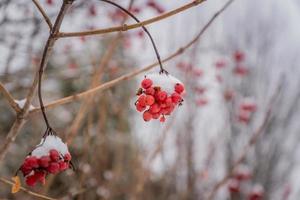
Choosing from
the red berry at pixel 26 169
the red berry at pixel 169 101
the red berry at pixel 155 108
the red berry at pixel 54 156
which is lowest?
the red berry at pixel 26 169

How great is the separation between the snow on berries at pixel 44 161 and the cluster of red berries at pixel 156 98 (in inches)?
11.1

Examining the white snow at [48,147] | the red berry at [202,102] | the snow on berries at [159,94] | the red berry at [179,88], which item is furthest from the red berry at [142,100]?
the red berry at [202,102]

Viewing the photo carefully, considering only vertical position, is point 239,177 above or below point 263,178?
below

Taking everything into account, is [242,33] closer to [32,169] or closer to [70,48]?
[70,48]

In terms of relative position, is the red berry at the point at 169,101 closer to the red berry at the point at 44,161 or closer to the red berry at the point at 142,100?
the red berry at the point at 142,100

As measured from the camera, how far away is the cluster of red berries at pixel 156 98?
1.28 m

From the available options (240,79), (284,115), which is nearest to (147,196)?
(240,79)

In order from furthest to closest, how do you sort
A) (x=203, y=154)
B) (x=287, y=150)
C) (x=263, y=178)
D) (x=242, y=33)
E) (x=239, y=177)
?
(x=242, y=33) → (x=287, y=150) → (x=263, y=178) → (x=203, y=154) → (x=239, y=177)

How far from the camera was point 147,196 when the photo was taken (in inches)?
156

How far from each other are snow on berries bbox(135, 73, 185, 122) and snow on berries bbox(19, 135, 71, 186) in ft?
0.93

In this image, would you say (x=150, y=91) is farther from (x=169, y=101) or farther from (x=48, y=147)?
(x=48, y=147)

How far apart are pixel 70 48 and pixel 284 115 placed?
8981 millimetres

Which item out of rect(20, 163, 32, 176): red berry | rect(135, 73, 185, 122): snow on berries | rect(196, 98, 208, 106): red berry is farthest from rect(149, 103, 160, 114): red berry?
rect(196, 98, 208, 106): red berry

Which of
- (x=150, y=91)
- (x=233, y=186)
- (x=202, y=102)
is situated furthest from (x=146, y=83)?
(x=233, y=186)
